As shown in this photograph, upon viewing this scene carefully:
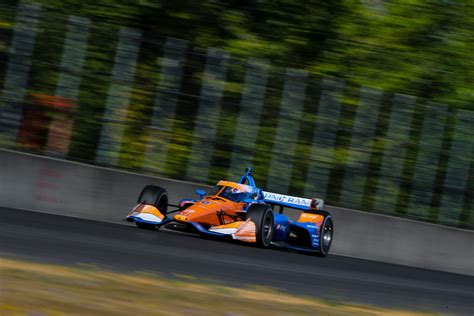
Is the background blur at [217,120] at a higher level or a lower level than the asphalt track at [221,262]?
higher

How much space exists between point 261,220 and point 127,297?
5.84m

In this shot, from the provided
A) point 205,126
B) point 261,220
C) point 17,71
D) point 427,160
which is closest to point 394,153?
point 427,160

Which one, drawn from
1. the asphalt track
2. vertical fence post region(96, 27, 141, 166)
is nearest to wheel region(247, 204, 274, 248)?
the asphalt track

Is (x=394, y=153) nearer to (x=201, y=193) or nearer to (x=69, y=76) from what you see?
(x=201, y=193)

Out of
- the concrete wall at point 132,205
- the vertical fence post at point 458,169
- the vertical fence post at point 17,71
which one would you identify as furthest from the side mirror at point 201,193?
the vertical fence post at point 458,169

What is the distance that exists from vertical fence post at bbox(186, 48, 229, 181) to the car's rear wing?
1.17 metres

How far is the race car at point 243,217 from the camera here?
38.2 ft

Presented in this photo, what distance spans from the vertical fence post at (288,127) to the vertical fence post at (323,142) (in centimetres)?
31

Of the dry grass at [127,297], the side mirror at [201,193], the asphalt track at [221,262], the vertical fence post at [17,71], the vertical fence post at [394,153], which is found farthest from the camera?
the vertical fence post at [394,153]

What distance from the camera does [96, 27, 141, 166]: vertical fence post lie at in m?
13.2

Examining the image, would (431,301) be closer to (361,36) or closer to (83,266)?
(83,266)

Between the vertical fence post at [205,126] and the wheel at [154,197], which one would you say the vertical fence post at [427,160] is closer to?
the vertical fence post at [205,126]

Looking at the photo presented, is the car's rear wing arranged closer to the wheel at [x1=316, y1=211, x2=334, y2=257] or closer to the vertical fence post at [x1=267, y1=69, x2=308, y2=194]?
the wheel at [x1=316, y1=211, x2=334, y2=257]

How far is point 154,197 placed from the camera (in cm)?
1210
